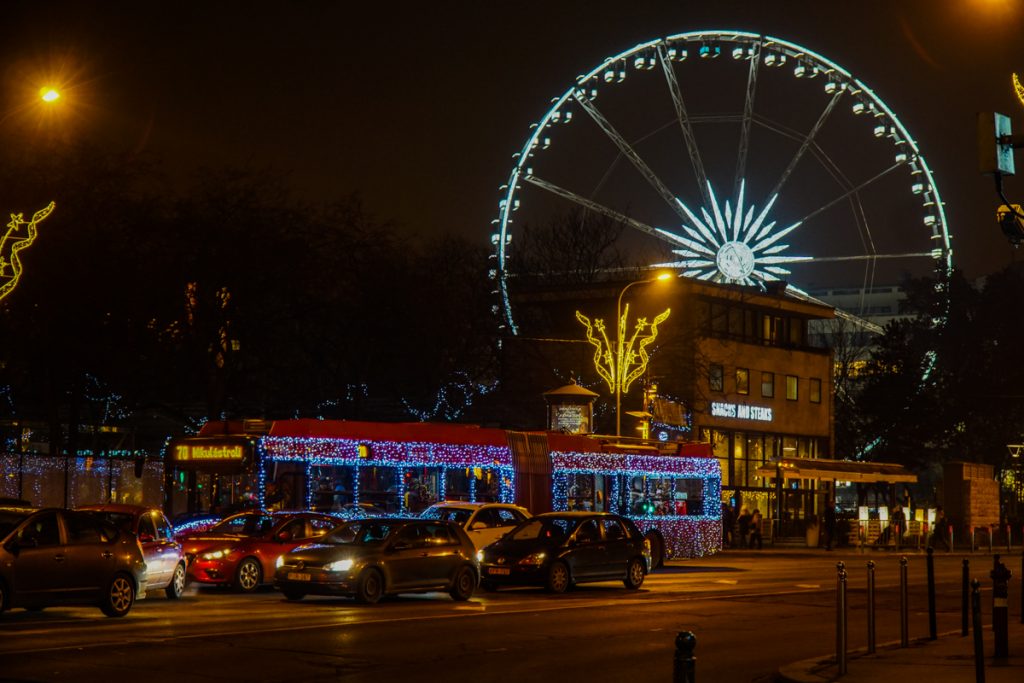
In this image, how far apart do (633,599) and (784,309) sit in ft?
164

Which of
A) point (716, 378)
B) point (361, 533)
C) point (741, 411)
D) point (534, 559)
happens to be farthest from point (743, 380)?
point (361, 533)

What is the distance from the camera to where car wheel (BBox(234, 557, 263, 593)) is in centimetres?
2611

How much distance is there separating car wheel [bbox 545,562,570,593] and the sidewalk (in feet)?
30.0

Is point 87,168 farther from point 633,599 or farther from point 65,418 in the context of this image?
point 633,599

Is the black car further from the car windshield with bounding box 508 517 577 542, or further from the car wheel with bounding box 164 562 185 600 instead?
the car wheel with bounding box 164 562 185 600

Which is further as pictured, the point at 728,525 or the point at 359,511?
the point at 728,525

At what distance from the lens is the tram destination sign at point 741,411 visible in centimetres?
6928

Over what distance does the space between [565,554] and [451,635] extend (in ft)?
28.2

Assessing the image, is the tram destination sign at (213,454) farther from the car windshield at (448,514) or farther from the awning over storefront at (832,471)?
the awning over storefront at (832,471)

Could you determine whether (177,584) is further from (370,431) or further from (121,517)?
(370,431)

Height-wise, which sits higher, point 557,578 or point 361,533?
point 361,533

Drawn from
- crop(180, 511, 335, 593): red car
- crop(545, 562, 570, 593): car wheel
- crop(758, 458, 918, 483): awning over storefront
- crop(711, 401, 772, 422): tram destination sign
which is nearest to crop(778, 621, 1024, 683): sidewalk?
crop(545, 562, 570, 593): car wheel

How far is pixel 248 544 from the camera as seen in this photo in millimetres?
26250

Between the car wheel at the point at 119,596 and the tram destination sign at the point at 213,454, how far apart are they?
22.9ft
